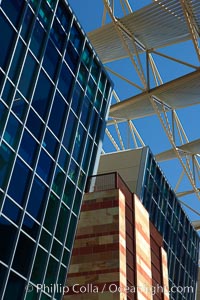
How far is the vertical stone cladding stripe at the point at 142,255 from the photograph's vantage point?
→ 78.9ft

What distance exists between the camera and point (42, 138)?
18625 millimetres

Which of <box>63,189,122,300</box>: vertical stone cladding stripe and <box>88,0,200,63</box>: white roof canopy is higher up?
<box>88,0,200,63</box>: white roof canopy

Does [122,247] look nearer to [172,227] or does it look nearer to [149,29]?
[172,227]

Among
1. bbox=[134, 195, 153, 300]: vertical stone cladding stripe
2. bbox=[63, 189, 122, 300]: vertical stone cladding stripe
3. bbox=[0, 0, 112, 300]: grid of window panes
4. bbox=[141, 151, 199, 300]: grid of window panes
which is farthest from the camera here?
bbox=[141, 151, 199, 300]: grid of window panes

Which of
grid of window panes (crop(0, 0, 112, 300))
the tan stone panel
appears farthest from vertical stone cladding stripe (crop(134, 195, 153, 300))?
grid of window panes (crop(0, 0, 112, 300))

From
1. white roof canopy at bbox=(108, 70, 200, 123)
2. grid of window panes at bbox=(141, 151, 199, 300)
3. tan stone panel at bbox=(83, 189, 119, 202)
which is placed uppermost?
white roof canopy at bbox=(108, 70, 200, 123)

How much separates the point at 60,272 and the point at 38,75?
6968mm

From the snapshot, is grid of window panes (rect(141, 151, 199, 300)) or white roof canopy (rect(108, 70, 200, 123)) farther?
white roof canopy (rect(108, 70, 200, 123))

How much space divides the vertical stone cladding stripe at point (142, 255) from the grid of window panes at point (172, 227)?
369 centimetres

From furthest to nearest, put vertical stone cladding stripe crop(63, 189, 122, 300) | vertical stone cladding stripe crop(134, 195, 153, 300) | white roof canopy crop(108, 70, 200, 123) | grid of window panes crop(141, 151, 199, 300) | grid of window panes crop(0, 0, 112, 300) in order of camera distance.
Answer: white roof canopy crop(108, 70, 200, 123) < grid of window panes crop(141, 151, 199, 300) < vertical stone cladding stripe crop(134, 195, 153, 300) < vertical stone cladding stripe crop(63, 189, 122, 300) < grid of window panes crop(0, 0, 112, 300)

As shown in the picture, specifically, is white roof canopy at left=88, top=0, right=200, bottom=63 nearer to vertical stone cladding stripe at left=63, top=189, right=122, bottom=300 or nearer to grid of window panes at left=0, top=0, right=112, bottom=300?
grid of window panes at left=0, top=0, right=112, bottom=300

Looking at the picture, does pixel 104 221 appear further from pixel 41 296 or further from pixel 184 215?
pixel 184 215

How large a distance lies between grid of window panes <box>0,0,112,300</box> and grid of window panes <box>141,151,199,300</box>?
31.1 feet

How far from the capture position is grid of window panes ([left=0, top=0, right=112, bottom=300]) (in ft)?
54.2
